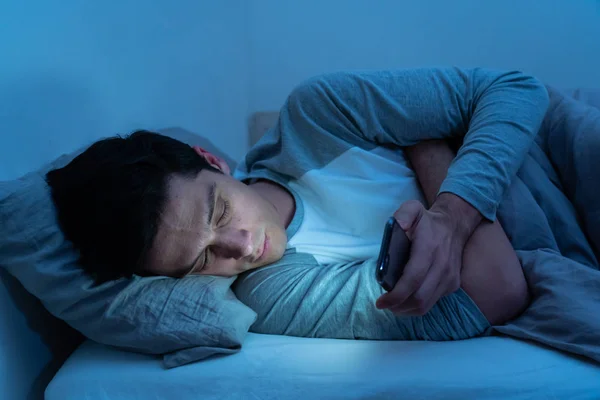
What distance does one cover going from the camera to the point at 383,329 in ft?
2.43

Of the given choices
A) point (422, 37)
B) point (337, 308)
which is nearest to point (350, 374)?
point (337, 308)

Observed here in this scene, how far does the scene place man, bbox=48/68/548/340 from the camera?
72 cm

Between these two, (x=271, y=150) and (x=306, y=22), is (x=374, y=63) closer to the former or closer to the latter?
(x=306, y=22)

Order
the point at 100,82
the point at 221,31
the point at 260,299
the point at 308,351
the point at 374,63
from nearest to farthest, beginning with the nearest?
the point at 308,351, the point at 260,299, the point at 100,82, the point at 221,31, the point at 374,63

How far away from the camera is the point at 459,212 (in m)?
0.76

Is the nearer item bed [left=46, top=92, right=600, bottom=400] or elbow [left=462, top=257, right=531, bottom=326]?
bed [left=46, top=92, right=600, bottom=400]

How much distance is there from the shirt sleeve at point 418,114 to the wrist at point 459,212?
5 cm

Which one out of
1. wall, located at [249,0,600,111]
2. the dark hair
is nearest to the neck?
the dark hair

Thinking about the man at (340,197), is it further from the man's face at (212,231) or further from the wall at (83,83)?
the wall at (83,83)

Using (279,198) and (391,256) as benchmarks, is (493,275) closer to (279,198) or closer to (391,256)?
(391,256)

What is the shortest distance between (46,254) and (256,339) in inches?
12.6

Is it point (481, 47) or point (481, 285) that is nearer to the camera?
point (481, 285)

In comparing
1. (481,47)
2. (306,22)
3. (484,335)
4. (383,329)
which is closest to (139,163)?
(383,329)

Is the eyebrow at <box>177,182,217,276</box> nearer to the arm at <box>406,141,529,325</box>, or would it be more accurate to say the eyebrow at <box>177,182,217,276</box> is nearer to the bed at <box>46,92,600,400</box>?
the bed at <box>46,92,600,400</box>
